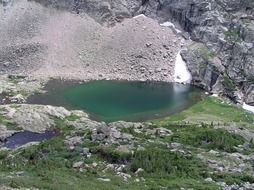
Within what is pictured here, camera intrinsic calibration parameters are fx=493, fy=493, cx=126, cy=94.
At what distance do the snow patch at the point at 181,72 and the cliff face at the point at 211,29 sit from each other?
4.88 ft

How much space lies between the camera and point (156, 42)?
142 m

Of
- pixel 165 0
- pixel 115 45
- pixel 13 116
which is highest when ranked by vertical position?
pixel 165 0

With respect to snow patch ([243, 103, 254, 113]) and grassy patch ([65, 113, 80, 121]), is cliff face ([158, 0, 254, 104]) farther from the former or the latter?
grassy patch ([65, 113, 80, 121])

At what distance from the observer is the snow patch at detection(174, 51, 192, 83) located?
13262cm

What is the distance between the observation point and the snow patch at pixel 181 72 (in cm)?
13262

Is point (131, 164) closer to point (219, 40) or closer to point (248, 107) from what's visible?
point (248, 107)

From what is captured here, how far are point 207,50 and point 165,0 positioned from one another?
22.3 m

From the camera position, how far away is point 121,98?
117 m

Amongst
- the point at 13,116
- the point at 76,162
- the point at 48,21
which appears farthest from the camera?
the point at 48,21

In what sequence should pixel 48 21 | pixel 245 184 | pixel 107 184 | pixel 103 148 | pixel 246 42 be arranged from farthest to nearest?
pixel 48 21, pixel 246 42, pixel 103 148, pixel 245 184, pixel 107 184

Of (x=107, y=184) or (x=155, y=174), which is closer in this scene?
(x=107, y=184)

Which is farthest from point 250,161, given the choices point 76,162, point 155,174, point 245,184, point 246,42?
point 246,42

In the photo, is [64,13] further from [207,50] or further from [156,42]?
[207,50]

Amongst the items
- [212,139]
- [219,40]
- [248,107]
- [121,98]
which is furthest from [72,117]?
[219,40]
